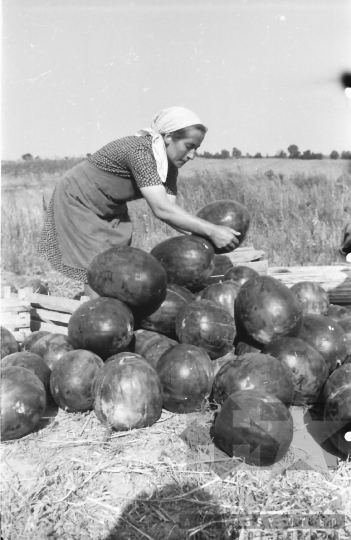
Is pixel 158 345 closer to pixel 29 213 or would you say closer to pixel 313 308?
pixel 313 308

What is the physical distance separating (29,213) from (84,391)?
8377mm

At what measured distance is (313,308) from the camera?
525cm

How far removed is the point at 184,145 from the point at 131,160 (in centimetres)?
53

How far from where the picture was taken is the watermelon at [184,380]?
4.07 metres

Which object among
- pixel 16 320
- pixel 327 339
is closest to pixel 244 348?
pixel 327 339

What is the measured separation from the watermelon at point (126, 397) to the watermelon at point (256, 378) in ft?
1.58

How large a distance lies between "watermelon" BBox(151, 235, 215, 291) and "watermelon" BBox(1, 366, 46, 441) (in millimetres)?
1736

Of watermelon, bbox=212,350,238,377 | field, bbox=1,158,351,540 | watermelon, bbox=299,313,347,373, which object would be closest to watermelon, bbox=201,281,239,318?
watermelon, bbox=212,350,238,377

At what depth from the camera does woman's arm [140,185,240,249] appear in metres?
5.15

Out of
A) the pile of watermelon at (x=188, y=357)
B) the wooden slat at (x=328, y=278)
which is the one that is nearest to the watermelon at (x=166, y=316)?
the pile of watermelon at (x=188, y=357)

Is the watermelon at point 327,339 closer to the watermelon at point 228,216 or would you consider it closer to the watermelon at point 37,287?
the watermelon at point 228,216

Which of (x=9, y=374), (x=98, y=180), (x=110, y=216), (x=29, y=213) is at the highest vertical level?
(x=98, y=180)

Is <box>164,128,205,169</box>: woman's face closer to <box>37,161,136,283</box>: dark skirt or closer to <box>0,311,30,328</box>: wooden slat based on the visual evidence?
<box>37,161,136,283</box>: dark skirt

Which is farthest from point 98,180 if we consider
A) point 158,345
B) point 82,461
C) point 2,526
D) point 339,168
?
point 339,168
